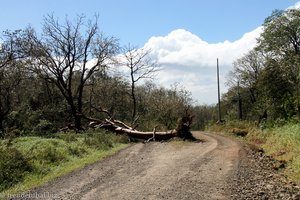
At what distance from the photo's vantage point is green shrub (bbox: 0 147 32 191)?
13.0 meters

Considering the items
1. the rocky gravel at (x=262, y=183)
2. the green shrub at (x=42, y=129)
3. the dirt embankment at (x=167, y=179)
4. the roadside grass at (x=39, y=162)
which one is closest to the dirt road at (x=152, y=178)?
the dirt embankment at (x=167, y=179)

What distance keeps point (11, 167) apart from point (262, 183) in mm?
8576

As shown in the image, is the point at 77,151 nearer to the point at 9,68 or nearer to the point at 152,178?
the point at 152,178

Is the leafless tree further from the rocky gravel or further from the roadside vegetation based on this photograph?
the rocky gravel

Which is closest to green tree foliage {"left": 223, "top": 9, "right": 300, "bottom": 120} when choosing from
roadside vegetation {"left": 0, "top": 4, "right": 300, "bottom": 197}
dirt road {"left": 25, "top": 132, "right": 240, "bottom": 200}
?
roadside vegetation {"left": 0, "top": 4, "right": 300, "bottom": 197}

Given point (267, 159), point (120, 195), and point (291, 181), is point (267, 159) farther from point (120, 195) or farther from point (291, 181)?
point (120, 195)

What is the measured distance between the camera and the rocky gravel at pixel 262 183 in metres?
9.93

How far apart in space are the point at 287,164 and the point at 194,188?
5.91 meters

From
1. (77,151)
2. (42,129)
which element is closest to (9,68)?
(42,129)

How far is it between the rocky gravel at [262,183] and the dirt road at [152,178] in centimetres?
34

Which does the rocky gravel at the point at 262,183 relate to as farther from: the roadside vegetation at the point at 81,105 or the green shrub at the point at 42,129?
the green shrub at the point at 42,129

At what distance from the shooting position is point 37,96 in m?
39.8

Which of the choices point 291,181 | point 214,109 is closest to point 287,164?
point 291,181

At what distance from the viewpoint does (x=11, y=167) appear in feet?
45.4
